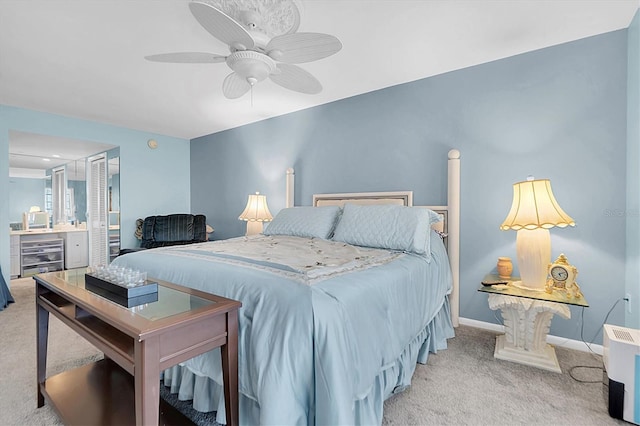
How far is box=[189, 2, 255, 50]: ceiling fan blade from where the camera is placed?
139 cm

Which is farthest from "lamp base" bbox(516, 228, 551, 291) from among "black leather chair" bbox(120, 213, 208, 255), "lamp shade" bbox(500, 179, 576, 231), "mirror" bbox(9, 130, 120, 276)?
"mirror" bbox(9, 130, 120, 276)

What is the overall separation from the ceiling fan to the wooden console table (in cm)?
135

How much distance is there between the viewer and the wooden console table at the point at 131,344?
928 mm

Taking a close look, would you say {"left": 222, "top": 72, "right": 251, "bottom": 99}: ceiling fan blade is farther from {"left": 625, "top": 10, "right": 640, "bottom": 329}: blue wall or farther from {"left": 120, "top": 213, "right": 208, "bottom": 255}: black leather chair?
{"left": 120, "top": 213, "right": 208, "bottom": 255}: black leather chair

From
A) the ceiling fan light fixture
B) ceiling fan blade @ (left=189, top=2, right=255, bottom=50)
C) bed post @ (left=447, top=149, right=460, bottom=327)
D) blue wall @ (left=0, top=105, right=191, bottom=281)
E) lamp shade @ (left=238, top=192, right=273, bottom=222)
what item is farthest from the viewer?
lamp shade @ (left=238, top=192, right=273, bottom=222)

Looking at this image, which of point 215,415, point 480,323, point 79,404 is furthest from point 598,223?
point 79,404

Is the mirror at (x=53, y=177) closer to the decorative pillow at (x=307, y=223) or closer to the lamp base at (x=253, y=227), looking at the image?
the lamp base at (x=253, y=227)

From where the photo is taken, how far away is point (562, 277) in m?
2.06

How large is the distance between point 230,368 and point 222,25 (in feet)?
5.30

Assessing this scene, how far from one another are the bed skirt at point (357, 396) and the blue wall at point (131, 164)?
3.62m

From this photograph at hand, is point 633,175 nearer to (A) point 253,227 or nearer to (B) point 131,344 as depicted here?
(B) point 131,344

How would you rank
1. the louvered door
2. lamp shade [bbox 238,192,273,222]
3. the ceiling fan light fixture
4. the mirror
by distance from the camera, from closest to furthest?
the ceiling fan light fixture
lamp shade [bbox 238,192,273,222]
the mirror
the louvered door

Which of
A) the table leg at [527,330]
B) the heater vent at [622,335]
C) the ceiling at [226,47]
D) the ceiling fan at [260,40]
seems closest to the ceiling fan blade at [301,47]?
the ceiling fan at [260,40]

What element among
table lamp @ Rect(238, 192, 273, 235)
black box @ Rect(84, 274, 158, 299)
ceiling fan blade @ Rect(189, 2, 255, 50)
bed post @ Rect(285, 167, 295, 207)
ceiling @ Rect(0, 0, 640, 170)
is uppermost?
ceiling @ Rect(0, 0, 640, 170)
